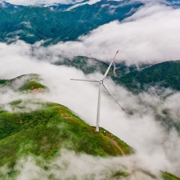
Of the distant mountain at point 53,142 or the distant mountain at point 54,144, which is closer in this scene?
the distant mountain at point 54,144

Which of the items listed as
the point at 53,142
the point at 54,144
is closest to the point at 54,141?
the point at 53,142

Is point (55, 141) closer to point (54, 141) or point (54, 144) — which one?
point (54, 141)

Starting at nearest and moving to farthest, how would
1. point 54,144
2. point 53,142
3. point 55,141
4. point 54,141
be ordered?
1. point 54,144
2. point 53,142
3. point 55,141
4. point 54,141

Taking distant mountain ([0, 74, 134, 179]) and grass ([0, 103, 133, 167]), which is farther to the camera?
grass ([0, 103, 133, 167])

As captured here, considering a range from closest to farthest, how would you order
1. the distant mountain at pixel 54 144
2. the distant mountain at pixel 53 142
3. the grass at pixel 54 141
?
the distant mountain at pixel 54 144
the distant mountain at pixel 53 142
the grass at pixel 54 141

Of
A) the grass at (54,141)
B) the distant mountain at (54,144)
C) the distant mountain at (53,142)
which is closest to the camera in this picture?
the distant mountain at (54,144)

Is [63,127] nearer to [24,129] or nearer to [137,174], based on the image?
[24,129]

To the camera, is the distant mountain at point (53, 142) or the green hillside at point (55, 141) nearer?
the distant mountain at point (53, 142)

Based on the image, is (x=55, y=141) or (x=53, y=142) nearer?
(x=53, y=142)

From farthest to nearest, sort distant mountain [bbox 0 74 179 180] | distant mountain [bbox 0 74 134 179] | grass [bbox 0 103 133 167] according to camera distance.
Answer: grass [bbox 0 103 133 167], distant mountain [bbox 0 74 134 179], distant mountain [bbox 0 74 179 180]

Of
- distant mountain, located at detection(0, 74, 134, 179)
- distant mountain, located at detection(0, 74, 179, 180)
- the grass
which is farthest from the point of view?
the grass

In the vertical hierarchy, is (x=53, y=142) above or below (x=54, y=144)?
below

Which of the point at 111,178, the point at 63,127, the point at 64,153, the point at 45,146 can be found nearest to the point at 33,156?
the point at 45,146
